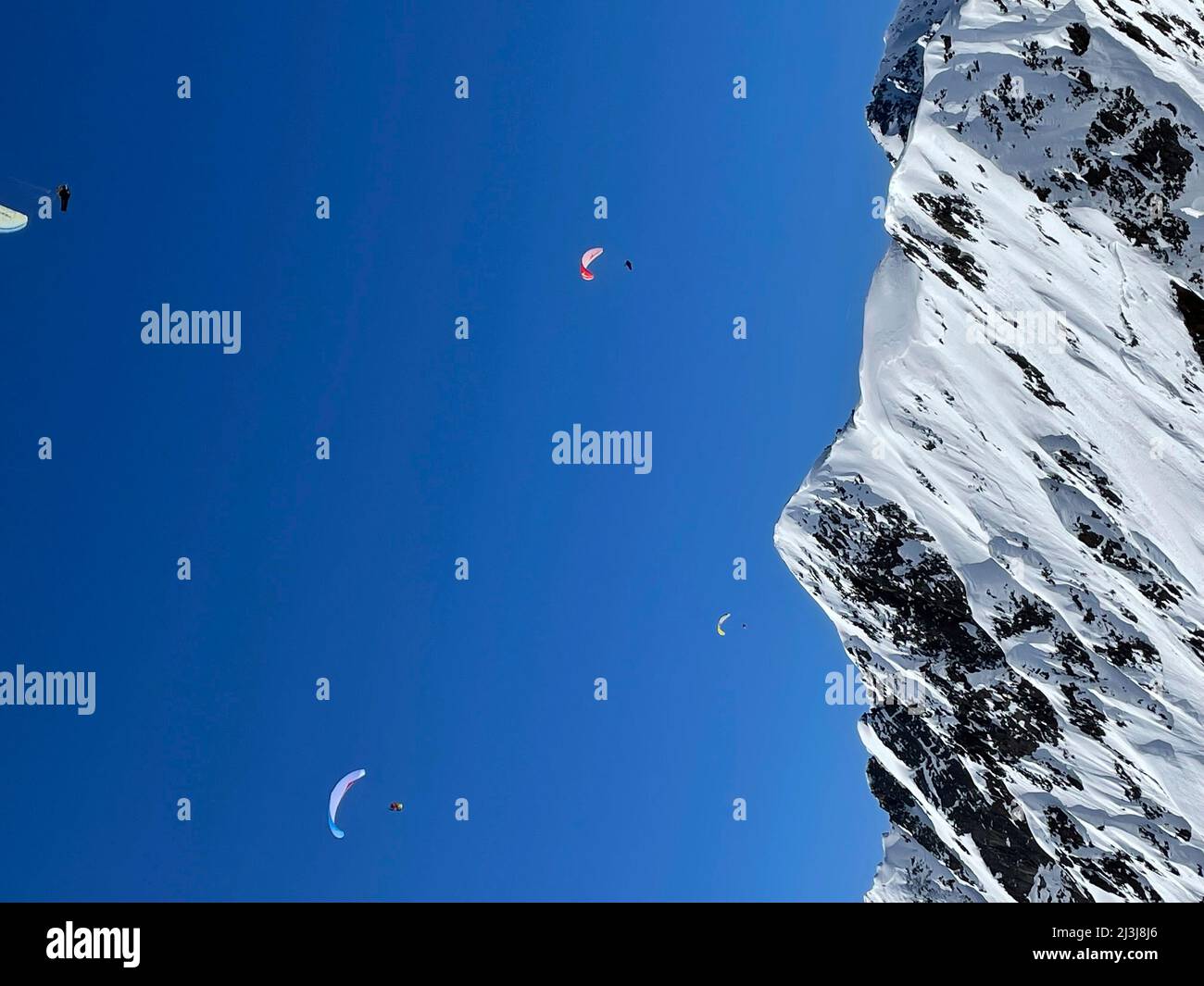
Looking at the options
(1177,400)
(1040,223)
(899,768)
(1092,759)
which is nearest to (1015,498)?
(1177,400)

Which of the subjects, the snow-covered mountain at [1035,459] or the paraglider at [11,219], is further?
the paraglider at [11,219]

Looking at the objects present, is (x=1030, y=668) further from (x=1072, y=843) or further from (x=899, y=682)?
(x=1072, y=843)

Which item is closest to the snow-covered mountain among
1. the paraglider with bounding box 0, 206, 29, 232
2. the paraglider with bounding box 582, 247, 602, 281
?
the paraglider with bounding box 582, 247, 602, 281

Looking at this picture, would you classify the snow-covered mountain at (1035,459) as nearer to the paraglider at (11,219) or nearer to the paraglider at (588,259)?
the paraglider at (588,259)

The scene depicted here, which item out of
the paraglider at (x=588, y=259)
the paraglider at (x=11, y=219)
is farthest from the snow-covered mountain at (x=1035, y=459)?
the paraglider at (x=11, y=219)

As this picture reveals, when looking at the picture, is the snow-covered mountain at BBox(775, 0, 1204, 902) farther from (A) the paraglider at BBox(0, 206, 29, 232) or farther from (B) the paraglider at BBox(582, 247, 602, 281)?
(A) the paraglider at BBox(0, 206, 29, 232)
